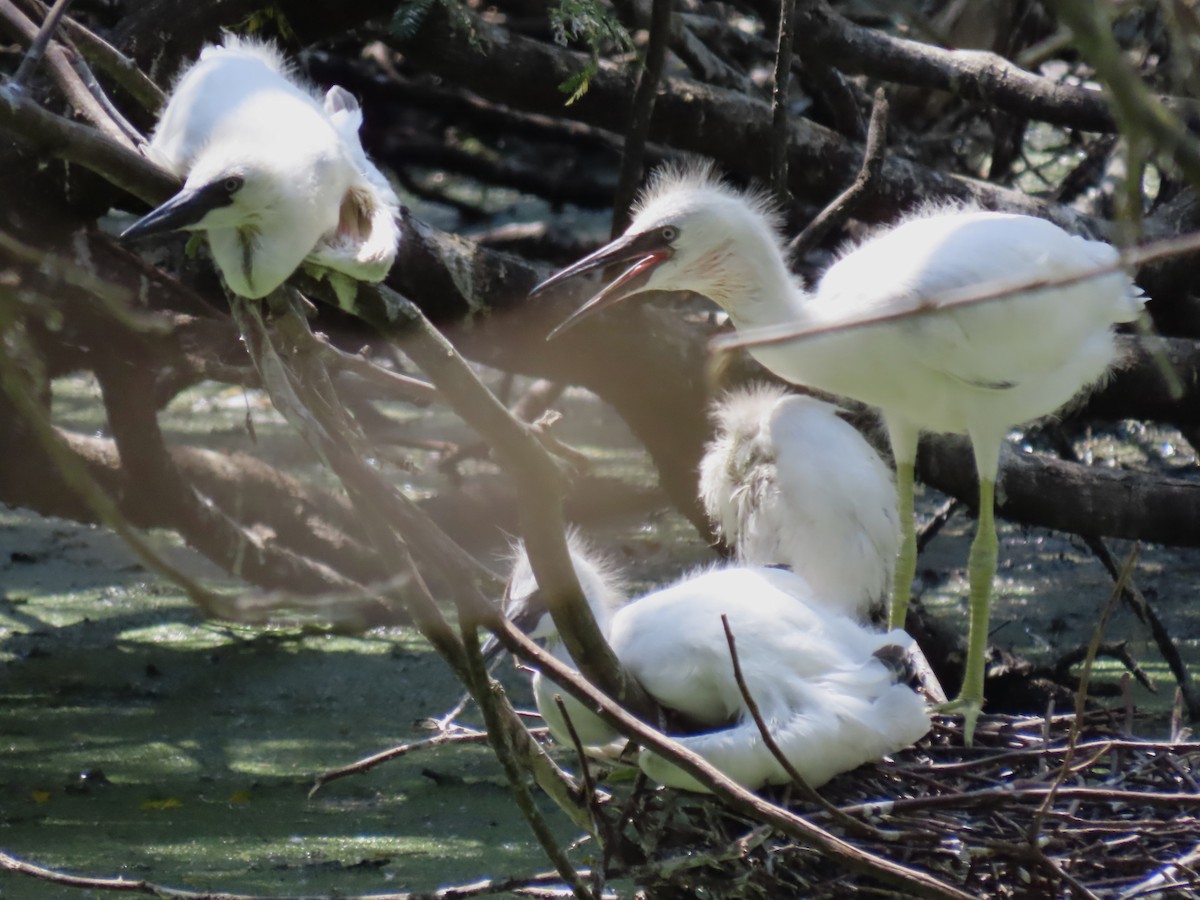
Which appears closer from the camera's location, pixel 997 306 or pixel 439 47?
pixel 997 306

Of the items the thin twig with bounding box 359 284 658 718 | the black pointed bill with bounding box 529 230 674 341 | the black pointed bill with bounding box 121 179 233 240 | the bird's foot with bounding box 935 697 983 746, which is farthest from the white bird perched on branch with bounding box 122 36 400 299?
the bird's foot with bounding box 935 697 983 746

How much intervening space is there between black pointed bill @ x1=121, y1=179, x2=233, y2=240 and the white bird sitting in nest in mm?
945

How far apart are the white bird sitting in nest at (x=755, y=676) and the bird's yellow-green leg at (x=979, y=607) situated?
384 mm

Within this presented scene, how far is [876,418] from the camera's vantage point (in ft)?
14.9

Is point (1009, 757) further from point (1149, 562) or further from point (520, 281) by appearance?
point (1149, 562)

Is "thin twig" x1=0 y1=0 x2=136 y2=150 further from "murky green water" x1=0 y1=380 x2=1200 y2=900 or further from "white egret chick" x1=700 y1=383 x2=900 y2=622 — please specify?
"murky green water" x1=0 y1=380 x2=1200 y2=900

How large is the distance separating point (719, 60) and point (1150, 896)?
3770 mm

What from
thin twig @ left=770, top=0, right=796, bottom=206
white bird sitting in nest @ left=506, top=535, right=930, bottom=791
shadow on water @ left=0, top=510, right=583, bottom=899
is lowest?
shadow on water @ left=0, top=510, right=583, bottom=899

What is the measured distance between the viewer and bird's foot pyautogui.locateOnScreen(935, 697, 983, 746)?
3242 mm

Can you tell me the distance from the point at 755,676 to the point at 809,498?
67cm

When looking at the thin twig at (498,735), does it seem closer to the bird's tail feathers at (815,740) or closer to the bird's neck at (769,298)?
the bird's tail feathers at (815,740)

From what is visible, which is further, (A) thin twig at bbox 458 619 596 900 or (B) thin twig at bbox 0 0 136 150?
(B) thin twig at bbox 0 0 136 150

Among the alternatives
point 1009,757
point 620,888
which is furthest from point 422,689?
point 1009,757

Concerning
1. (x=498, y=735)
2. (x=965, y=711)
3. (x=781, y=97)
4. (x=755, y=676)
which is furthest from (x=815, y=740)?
(x=781, y=97)
